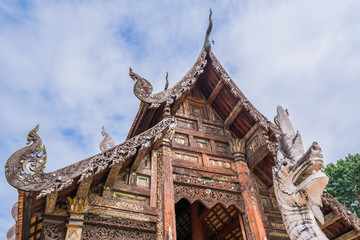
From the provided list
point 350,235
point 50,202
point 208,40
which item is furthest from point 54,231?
point 350,235

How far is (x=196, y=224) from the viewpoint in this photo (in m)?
9.09

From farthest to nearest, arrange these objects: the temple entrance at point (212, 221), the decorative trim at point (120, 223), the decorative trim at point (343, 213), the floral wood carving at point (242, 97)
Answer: the temple entrance at point (212, 221)
the floral wood carving at point (242, 97)
the decorative trim at point (343, 213)
the decorative trim at point (120, 223)

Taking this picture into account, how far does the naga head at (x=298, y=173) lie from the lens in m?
4.30

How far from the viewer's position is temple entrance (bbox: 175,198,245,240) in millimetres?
8898

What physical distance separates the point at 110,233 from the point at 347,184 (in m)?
14.3

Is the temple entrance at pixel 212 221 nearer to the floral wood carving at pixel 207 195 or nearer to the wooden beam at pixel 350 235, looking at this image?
the floral wood carving at pixel 207 195

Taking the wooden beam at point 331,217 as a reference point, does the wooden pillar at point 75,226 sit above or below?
below

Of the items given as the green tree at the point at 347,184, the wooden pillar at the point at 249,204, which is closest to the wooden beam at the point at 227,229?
the wooden pillar at the point at 249,204

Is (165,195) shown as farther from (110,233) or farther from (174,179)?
(110,233)

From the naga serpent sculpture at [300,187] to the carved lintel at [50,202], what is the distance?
3684 millimetres

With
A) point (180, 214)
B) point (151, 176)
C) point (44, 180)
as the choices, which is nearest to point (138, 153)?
point (151, 176)

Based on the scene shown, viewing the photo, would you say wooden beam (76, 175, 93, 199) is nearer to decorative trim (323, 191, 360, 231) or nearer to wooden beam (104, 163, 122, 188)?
wooden beam (104, 163, 122, 188)

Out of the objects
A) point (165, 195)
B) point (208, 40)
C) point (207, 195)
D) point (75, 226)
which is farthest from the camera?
point (208, 40)

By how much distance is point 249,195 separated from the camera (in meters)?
7.55
